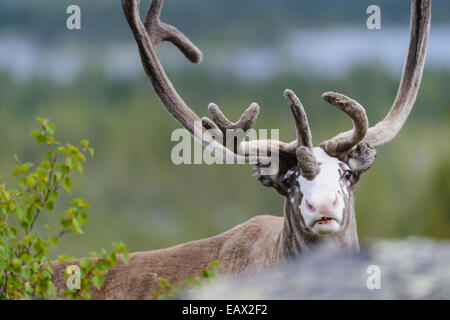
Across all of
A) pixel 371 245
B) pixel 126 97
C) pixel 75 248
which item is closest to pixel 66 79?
pixel 126 97

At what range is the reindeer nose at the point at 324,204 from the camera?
236 inches

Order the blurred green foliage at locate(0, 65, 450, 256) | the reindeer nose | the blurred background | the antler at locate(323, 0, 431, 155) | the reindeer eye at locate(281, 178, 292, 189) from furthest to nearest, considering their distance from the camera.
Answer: the blurred background, the blurred green foliage at locate(0, 65, 450, 256), the antler at locate(323, 0, 431, 155), the reindeer eye at locate(281, 178, 292, 189), the reindeer nose

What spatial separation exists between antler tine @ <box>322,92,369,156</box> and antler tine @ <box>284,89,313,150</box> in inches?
8.0

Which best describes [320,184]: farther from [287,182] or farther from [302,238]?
[302,238]

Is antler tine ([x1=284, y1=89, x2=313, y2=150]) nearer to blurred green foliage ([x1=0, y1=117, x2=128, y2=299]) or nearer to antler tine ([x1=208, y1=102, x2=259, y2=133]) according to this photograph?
antler tine ([x1=208, y1=102, x2=259, y2=133])

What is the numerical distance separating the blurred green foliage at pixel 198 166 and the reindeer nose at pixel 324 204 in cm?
1401

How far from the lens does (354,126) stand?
6.51 metres

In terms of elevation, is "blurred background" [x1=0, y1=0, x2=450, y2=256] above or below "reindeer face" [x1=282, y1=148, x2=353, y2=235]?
above

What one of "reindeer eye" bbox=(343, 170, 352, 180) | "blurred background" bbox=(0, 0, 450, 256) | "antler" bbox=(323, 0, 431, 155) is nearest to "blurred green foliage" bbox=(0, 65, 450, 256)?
"blurred background" bbox=(0, 0, 450, 256)

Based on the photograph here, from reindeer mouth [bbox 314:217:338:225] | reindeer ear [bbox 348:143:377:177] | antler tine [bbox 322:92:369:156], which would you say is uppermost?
antler tine [bbox 322:92:369:156]

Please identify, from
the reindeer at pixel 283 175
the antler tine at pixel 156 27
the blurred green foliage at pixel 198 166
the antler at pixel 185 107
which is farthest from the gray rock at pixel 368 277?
the blurred green foliage at pixel 198 166

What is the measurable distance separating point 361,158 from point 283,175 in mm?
587

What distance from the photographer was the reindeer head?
6141 mm
